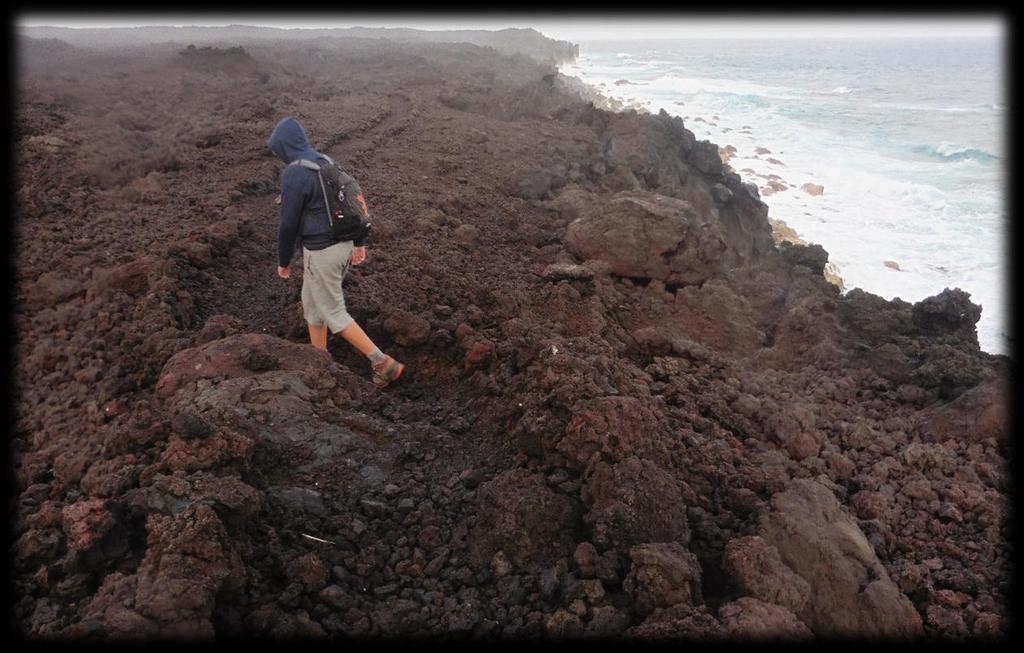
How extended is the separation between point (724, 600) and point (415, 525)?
1.38 metres

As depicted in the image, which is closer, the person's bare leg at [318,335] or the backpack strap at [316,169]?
the backpack strap at [316,169]

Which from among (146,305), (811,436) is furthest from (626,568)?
(146,305)

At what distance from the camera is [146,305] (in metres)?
4.31

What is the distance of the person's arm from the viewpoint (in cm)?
350

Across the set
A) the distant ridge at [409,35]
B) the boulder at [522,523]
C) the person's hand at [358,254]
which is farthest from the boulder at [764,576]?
the distant ridge at [409,35]

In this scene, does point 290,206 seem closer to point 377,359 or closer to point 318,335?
point 318,335

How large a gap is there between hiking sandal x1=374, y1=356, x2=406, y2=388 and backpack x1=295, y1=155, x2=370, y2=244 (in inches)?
33.2

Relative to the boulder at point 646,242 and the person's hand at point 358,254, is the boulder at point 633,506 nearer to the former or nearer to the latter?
the person's hand at point 358,254

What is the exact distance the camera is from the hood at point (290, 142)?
11.5 feet

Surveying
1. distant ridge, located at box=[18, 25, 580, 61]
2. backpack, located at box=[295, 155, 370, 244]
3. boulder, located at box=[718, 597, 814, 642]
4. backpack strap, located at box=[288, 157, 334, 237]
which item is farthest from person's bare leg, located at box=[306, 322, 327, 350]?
distant ridge, located at box=[18, 25, 580, 61]

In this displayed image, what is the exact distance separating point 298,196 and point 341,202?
0.25 m

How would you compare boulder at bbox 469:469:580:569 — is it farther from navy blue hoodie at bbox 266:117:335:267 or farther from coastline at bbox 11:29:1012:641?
navy blue hoodie at bbox 266:117:335:267

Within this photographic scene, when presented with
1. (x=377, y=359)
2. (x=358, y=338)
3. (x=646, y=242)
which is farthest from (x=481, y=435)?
(x=646, y=242)

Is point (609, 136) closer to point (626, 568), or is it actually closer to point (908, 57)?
point (626, 568)
